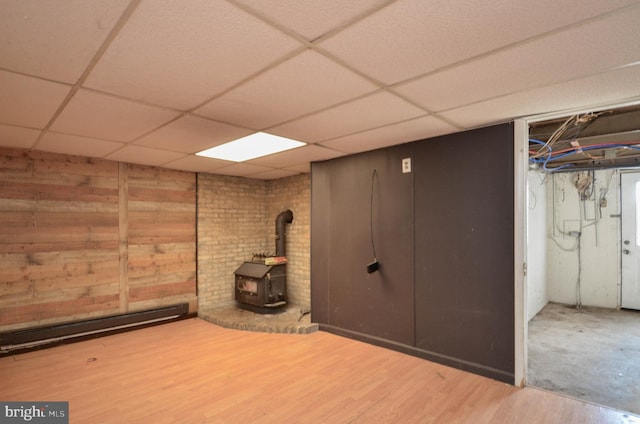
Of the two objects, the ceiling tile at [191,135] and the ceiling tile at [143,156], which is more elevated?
the ceiling tile at [191,135]

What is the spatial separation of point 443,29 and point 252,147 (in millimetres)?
2747

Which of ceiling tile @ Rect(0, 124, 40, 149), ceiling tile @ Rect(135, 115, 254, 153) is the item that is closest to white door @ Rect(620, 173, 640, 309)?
ceiling tile @ Rect(135, 115, 254, 153)

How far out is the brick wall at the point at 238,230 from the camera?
220 inches

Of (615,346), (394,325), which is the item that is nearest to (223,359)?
(394,325)

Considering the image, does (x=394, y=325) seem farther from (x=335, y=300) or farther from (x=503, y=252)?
(x=503, y=252)

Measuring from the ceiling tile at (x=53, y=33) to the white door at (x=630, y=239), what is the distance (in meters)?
7.58

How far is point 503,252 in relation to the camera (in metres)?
3.02

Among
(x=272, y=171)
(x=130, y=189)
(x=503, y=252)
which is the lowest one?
(x=503, y=252)

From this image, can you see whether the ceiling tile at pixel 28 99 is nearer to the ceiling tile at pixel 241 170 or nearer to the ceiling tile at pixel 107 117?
the ceiling tile at pixel 107 117

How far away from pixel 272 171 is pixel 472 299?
143 inches

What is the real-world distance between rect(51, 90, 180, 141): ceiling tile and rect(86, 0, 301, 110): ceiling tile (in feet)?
0.81

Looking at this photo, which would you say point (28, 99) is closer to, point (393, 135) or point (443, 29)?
point (443, 29)

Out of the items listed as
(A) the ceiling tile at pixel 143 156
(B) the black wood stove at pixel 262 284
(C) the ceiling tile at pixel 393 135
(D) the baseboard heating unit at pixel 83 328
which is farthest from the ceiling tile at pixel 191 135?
(D) the baseboard heating unit at pixel 83 328

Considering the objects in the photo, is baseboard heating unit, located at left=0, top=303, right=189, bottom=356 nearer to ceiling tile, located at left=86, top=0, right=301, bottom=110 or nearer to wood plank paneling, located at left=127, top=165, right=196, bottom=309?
wood plank paneling, located at left=127, top=165, right=196, bottom=309
